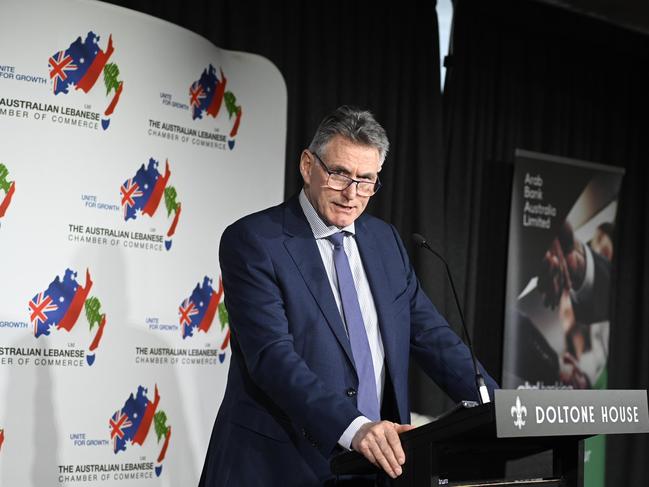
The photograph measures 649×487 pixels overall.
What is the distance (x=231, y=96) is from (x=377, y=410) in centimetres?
254

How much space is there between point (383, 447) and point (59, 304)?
7.52 ft

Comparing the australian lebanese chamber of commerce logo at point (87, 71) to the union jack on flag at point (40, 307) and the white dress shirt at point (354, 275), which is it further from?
the white dress shirt at point (354, 275)

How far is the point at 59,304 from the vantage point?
3816mm

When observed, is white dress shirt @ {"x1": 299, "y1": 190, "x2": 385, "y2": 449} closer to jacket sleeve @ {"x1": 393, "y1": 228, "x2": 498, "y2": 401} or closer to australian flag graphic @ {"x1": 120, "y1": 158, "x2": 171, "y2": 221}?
jacket sleeve @ {"x1": 393, "y1": 228, "x2": 498, "y2": 401}

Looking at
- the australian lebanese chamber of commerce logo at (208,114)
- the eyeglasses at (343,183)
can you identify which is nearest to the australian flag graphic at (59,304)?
the australian lebanese chamber of commerce logo at (208,114)

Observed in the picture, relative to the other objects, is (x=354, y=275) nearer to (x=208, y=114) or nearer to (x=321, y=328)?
(x=321, y=328)

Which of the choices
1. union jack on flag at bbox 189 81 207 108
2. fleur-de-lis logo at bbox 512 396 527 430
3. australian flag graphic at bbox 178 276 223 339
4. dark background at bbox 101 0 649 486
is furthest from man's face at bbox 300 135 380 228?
dark background at bbox 101 0 649 486

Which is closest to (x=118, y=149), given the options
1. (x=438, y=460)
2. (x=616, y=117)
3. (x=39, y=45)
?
(x=39, y=45)

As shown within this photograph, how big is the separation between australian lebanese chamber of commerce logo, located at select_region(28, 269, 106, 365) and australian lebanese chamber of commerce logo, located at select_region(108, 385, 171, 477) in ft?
0.87

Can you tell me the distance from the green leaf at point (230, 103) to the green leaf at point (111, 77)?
1.95 feet

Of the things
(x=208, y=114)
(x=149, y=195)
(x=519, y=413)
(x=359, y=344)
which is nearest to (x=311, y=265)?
(x=359, y=344)

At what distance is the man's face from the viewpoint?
2473 millimetres

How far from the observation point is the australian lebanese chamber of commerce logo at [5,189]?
3.73 m

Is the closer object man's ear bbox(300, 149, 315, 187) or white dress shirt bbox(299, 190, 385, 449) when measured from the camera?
white dress shirt bbox(299, 190, 385, 449)
